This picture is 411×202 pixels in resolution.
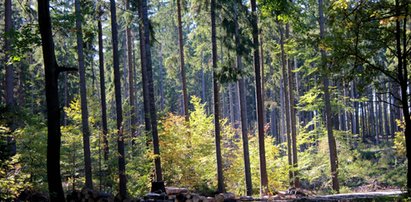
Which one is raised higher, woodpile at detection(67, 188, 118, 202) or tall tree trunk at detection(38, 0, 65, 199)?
tall tree trunk at detection(38, 0, 65, 199)

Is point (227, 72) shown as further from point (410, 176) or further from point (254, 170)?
point (410, 176)

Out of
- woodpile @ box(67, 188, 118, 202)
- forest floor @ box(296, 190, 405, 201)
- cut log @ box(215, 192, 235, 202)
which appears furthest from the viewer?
cut log @ box(215, 192, 235, 202)

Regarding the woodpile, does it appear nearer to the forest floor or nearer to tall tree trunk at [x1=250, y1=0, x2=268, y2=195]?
the forest floor

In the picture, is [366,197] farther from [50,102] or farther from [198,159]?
[50,102]

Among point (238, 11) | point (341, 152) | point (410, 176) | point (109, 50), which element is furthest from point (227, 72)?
point (109, 50)

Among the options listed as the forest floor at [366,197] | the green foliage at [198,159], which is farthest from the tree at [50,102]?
the green foliage at [198,159]

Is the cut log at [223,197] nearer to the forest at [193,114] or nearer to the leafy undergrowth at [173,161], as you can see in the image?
the forest at [193,114]

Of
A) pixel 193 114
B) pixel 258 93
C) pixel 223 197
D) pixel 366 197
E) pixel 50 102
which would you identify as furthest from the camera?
pixel 193 114

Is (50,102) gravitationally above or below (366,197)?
above

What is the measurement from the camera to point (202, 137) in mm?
20141

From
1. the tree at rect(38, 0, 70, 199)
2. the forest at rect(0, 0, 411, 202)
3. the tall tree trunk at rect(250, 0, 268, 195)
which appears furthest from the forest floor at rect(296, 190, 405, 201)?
the tree at rect(38, 0, 70, 199)

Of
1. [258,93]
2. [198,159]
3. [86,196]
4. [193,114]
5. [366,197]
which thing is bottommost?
[366,197]

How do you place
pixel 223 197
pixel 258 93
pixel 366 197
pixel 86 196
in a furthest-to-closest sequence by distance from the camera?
1. pixel 258 93
2. pixel 223 197
3. pixel 366 197
4. pixel 86 196

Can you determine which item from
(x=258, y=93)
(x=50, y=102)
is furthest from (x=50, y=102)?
(x=258, y=93)
